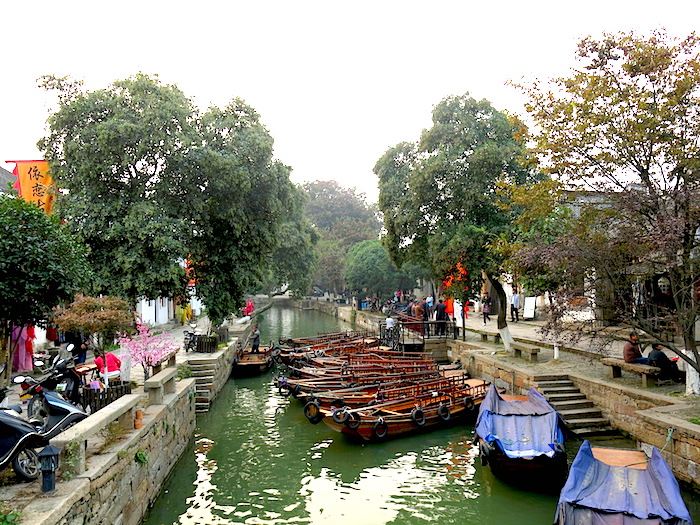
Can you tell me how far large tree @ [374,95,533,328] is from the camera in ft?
54.6

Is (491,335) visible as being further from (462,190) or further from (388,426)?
(388,426)

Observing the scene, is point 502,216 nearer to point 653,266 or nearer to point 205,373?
point 653,266

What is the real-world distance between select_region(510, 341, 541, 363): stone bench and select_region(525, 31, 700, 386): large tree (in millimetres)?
4324

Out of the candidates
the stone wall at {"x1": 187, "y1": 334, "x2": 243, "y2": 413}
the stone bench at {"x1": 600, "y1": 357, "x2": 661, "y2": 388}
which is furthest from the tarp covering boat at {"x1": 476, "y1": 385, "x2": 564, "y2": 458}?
the stone wall at {"x1": 187, "y1": 334, "x2": 243, "y2": 413}

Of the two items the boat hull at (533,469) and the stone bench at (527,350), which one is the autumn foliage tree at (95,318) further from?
the stone bench at (527,350)

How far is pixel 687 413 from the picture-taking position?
935 centimetres

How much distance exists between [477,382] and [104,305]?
393 inches

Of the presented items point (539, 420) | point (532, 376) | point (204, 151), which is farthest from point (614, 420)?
point (204, 151)

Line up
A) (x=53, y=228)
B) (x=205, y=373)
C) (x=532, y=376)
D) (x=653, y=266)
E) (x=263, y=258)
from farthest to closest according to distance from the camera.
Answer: (x=263, y=258), (x=205, y=373), (x=532, y=376), (x=653, y=266), (x=53, y=228)

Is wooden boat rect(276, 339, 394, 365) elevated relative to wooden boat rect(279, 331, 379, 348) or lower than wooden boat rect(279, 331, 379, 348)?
lower

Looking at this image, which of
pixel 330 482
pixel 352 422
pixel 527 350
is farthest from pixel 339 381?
pixel 527 350

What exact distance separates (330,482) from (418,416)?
3057mm

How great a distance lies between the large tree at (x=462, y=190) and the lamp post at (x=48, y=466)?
1256 centimetres

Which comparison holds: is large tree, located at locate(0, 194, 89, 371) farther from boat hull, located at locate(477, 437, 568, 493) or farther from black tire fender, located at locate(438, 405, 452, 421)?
black tire fender, located at locate(438, 405, 452, 421)
